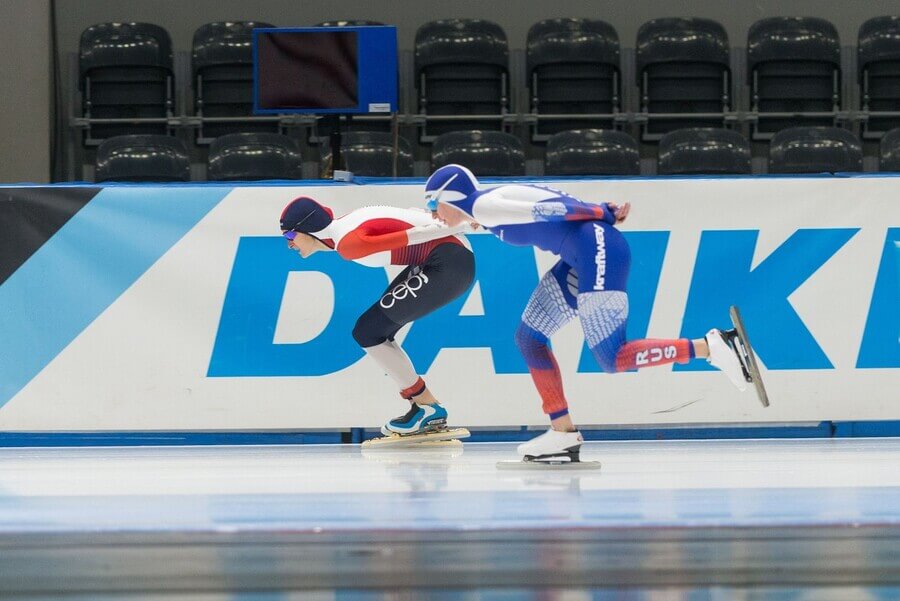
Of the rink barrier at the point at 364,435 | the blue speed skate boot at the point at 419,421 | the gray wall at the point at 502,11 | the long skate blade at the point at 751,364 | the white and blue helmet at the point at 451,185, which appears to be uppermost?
the gray wall at the point at 502,11

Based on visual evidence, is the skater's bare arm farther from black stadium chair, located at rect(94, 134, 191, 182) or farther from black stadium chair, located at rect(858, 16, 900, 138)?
black stadium chair, located at rect(858, 16, 900, 138)

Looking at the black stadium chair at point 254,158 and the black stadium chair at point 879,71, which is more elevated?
the black stadium chair at point 879,71

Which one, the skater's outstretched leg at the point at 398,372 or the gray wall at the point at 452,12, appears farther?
the gray wall at the point at 452,12

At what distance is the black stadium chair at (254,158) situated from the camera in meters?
9.59

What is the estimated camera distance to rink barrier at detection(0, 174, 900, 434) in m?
6.72

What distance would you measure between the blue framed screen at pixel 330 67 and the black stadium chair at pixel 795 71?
4382 mm

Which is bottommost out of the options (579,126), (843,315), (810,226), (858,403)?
(858,403)

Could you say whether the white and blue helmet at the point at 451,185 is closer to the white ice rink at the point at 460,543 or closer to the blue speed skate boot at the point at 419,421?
the blue speed skate boot at the point at 419,421

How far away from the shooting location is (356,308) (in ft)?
22.4

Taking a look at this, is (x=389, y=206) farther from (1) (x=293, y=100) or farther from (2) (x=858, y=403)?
(2) (x=858, y=403)

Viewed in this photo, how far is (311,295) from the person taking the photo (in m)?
6.79

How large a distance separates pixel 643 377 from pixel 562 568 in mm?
3679

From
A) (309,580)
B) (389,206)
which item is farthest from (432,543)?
(389,206)

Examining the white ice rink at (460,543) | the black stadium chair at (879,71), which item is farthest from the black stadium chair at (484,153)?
the white ice rink at (460,543)
